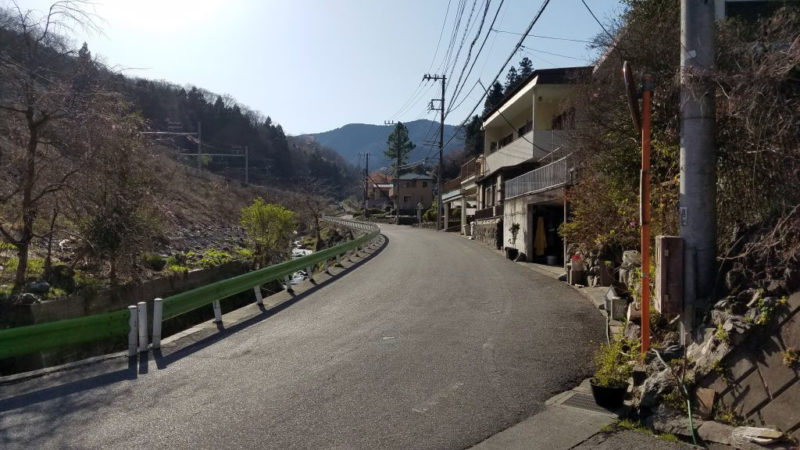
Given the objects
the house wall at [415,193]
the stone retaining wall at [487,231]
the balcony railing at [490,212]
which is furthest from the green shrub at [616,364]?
the house wall at [415,193]

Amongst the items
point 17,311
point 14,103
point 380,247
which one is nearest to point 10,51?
point 14,103

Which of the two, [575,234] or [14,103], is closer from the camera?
[14,103]

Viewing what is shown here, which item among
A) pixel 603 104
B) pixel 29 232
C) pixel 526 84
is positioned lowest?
pixel 29 232

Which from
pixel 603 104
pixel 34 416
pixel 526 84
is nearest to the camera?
pixel 34 416

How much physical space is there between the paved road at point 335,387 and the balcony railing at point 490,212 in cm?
2068

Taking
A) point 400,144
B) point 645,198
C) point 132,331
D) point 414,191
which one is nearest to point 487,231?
point 132,331

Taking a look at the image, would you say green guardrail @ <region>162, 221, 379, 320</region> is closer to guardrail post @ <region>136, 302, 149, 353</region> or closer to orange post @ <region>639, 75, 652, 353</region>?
guardrail post @ <region>136, 302, 149, 353</region>

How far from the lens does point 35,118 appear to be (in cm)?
1255

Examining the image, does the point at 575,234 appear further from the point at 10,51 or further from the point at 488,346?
the point at 10,51

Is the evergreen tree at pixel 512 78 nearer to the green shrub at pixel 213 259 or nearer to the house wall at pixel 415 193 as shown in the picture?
the house wall at pixel 415 193

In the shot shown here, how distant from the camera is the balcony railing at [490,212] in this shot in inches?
1243

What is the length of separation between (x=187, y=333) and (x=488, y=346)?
5.00 metres

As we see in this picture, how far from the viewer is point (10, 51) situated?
1226 cm

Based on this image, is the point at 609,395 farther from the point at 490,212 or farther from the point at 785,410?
the point at 490,212
